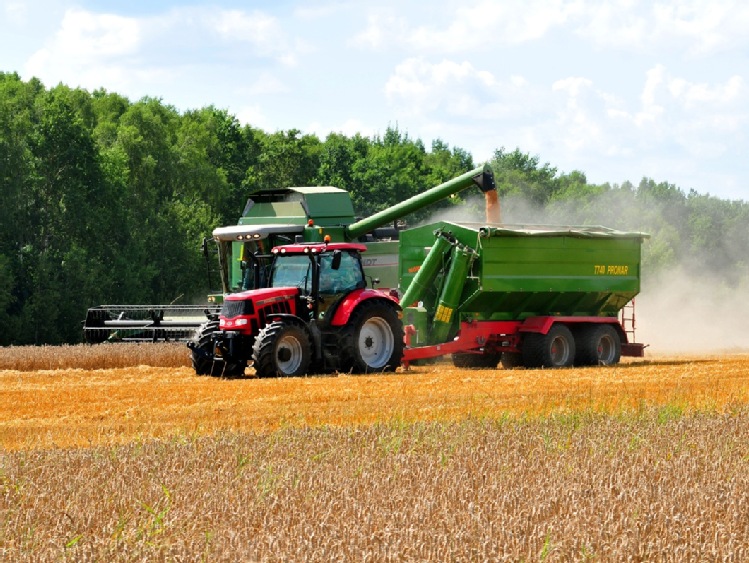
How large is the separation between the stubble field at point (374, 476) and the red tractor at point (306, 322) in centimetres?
218

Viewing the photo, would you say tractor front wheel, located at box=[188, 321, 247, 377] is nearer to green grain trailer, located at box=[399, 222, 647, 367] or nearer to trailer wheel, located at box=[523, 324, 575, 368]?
green grain trailer, located at box=[399, 222, 647, 367]

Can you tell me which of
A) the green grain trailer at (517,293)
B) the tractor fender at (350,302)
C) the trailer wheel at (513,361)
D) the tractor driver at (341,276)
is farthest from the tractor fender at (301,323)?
the trailer wheel at (513,361)

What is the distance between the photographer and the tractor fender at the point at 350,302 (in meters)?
16.7

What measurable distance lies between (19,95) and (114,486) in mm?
38377

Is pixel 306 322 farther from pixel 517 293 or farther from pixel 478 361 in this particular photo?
pixel 478 361

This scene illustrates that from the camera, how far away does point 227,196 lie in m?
54.2

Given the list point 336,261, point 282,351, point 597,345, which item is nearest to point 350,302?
point 336,261

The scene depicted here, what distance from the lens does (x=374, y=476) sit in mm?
7434

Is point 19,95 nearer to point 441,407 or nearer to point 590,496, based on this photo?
point 441,407

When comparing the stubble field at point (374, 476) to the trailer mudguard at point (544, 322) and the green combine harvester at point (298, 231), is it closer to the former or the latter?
the trailer mudguard at point (544, 322)

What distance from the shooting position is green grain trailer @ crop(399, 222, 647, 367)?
18.6 metres

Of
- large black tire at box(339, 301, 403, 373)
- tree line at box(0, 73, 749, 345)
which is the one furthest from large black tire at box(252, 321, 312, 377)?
tree line at box(0, 73, 749, 345)

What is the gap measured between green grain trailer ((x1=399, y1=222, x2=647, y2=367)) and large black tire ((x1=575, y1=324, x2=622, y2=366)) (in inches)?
0.6

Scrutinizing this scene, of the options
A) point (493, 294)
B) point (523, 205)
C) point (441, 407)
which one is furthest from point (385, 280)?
point (523, 205)
